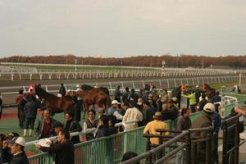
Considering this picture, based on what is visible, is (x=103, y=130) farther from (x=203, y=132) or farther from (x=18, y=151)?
(x=18, y=151)

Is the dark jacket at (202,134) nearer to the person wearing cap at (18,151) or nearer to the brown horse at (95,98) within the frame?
the person wearing cap at (18,151)

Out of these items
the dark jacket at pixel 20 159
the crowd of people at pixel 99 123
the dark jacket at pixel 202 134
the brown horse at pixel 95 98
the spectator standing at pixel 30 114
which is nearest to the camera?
Result: the dark jacket at pixel 20 159

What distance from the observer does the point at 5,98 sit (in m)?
32.6

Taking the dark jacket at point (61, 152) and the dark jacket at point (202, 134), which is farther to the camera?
the dark jacket at point (202, 134)

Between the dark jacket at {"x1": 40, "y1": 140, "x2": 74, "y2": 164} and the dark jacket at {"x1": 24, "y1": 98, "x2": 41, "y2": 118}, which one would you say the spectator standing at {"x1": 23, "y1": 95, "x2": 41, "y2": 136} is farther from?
the dark jacket at {"x1": 40, "y1": 140, "x2": 74, "y2": 164}

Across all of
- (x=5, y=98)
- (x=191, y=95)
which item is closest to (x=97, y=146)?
(x=191, y=95)

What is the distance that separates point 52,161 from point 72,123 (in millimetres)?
3032

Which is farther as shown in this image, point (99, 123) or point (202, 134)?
point (99, 123)

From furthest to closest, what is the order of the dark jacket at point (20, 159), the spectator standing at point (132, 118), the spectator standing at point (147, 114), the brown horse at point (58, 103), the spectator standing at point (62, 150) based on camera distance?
the brown horse at point (58, 103), the spectator standing at point (147, 114), the spectator standing at point (132, 118), the spectator standing at point (62, 150), the dark jacket at point (20, 159)

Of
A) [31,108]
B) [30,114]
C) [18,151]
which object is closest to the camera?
[18,151]

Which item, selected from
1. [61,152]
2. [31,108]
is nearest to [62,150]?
[61,152]

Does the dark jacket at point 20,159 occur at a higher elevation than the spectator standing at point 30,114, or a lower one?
higher

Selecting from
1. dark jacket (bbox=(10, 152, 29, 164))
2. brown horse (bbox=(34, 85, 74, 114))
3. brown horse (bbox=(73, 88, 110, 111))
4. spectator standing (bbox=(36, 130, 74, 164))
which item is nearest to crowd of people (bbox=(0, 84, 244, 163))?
spectator standing (bbox=(36, 130, 74, 164))

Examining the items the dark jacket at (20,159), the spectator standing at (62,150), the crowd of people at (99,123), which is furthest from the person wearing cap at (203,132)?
the dark jacket at (20,159)
